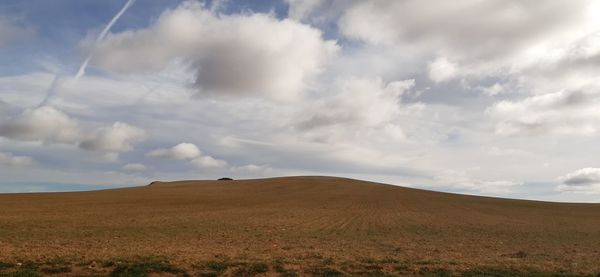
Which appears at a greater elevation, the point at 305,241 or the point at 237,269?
the point at 237,269

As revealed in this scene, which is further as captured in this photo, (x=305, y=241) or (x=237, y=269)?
(x=305, y=241)

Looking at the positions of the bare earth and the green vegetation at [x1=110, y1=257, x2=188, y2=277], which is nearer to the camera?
the green vegetation at [x1=110, y1=257, x2=188, y2=277]

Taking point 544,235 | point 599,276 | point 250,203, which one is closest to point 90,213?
point 250,203

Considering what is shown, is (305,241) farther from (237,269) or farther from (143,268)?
(143,268)

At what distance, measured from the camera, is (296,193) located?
81.1 meters

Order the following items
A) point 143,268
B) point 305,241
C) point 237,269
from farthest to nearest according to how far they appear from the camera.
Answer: point 305,241 < point 237,269 < point 143,268

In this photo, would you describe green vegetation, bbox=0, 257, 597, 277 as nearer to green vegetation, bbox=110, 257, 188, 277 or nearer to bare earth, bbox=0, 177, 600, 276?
green vegetation, bbox=110, 257, 188, 277

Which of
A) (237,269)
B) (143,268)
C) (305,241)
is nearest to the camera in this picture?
(143,268)

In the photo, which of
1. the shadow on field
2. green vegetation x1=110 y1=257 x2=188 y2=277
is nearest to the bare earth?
the shadow on field

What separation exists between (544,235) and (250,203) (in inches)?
1478

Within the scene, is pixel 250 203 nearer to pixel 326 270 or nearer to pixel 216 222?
pixel 216 222

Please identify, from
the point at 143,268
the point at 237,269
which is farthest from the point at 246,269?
the point at 143,268

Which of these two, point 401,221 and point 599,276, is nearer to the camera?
point 599,276

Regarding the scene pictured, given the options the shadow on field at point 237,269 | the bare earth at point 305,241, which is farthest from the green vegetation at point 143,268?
the bare earth at point 305,241
